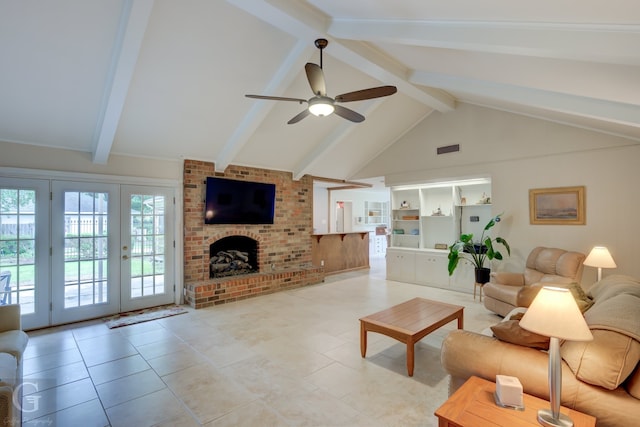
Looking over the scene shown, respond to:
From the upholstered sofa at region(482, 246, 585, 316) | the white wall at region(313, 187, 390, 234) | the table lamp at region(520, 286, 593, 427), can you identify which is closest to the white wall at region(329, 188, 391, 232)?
the white wall at region(313, 187, 390, 234)

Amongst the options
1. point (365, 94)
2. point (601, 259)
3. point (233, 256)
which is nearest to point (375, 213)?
point (233, 256)

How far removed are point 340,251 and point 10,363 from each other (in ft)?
21.3

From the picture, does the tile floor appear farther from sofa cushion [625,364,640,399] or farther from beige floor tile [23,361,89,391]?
sofa cushion [625,364,640,399]

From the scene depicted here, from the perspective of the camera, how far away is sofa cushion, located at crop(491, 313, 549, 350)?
1.94 metres

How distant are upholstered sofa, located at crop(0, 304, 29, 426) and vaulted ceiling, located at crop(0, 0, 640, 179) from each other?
2.32m

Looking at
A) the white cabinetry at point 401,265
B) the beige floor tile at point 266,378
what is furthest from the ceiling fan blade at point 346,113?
the white cabinetry at point 401,265

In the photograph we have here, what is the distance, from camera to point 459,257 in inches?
235

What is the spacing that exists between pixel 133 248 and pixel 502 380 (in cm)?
505

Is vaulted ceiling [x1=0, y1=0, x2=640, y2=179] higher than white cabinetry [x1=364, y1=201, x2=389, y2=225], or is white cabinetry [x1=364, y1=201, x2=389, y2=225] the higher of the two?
vaulted ceiling [x1=0, y1=0, x2=640, y2=179]

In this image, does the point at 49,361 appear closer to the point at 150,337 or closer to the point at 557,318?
the point at 150,337

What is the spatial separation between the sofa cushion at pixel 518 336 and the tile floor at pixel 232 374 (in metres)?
0.83

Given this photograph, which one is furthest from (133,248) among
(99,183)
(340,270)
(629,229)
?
(629,229)

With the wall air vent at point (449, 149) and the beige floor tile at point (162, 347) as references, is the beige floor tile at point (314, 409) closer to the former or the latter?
the beige floor tile at point (162, 347)

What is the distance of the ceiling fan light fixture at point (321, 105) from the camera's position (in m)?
3.15
